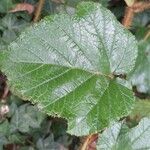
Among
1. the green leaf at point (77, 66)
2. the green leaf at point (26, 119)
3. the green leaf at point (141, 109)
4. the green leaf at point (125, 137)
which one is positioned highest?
the green leaf at point (77, 66)

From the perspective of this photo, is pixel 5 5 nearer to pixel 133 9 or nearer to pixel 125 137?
pixel 133 9

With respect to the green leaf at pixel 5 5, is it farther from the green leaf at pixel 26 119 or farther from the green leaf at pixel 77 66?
the green leaf at pixel 77 66

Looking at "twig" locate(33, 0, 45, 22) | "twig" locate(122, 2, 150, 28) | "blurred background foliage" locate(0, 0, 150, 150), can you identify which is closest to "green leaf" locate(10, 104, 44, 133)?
"blurred background foliage" locate(0, 0, 150, 150)

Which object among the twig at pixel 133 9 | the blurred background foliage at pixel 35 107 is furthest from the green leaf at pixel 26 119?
the twig at pixel 133 9

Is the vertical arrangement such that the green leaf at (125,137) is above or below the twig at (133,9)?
below

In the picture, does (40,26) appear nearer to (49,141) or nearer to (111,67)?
(111,67)

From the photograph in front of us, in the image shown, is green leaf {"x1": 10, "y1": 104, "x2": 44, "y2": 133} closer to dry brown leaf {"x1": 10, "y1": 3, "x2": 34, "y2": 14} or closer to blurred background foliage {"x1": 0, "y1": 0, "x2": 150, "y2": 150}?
blurred background foliage {"x1": 0, "y1": 0, "x2": 150, "y2": 150}
